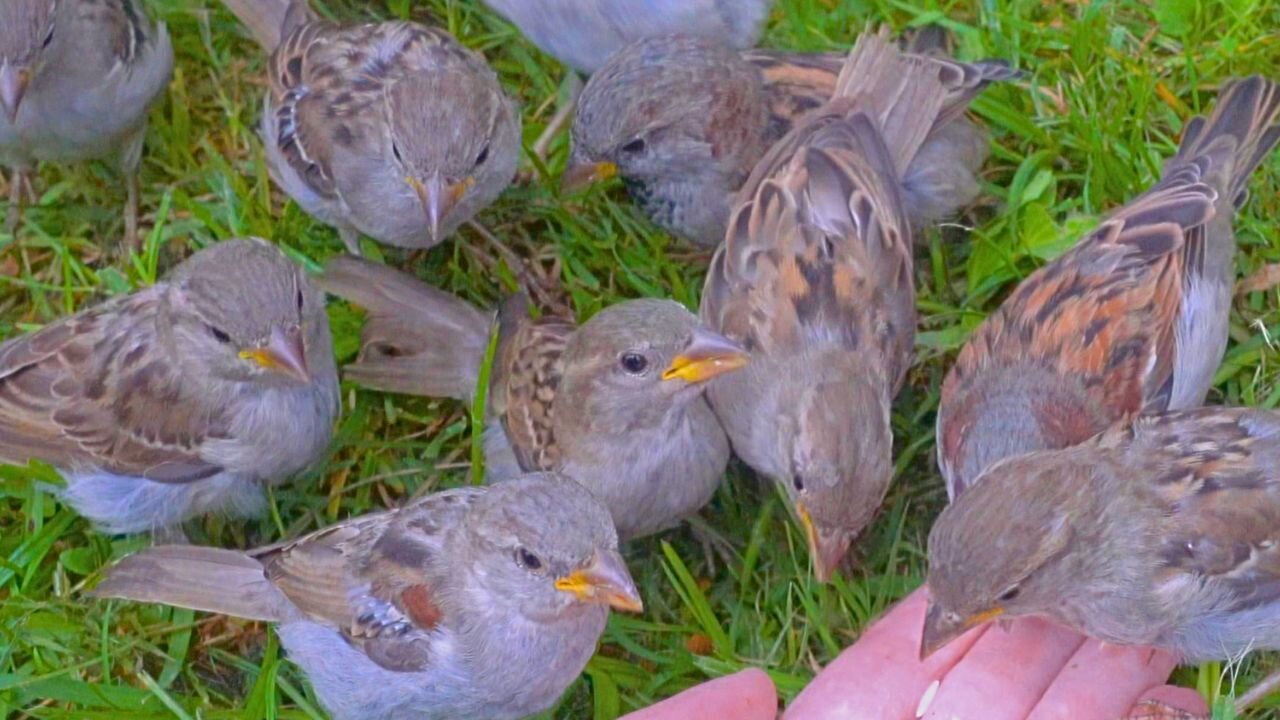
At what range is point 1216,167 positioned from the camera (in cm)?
509

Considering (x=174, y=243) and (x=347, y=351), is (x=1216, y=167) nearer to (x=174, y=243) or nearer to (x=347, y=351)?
(x=347, y=351)

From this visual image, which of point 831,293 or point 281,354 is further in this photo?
point 831,293

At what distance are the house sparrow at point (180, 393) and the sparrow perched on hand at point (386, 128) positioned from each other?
0.51m

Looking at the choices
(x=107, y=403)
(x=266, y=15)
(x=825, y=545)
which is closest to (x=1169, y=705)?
(x=825, y=545)

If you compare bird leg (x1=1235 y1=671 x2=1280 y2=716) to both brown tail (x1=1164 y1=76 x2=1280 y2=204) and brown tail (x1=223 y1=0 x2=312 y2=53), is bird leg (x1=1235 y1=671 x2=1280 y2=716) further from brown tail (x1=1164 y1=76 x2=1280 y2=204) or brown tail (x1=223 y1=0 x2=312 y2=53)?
brown tail (x1=223 y1=0 x2=312 y2=53)

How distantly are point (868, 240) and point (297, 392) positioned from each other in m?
1.92

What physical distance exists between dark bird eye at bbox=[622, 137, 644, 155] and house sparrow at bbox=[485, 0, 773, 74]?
21.1 inches

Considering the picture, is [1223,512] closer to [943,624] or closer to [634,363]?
[943,624]

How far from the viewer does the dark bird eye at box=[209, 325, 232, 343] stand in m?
4.63

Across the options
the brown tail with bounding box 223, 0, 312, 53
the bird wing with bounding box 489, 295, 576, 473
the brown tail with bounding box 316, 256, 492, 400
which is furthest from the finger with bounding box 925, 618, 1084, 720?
the brown tail with bounding box 223, 0, 312, 53

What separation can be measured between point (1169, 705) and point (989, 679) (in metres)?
0.57

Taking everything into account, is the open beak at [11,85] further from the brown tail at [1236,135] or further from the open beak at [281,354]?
the brown tail at [1236,135]

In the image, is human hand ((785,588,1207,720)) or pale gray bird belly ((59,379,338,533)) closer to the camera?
human hand ((785,588,1207,720))

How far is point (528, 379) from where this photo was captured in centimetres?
498
